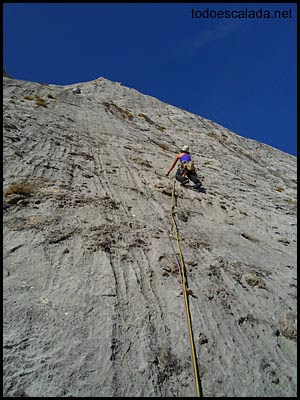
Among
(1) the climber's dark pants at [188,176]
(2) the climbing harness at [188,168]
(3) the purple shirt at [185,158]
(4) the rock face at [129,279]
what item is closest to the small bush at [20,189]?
(4) the rock face at [129,279]

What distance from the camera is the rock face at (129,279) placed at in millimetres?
3521

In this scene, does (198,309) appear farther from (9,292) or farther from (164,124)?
(164,124)

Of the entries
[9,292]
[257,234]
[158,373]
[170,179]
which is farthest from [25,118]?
[158,373]

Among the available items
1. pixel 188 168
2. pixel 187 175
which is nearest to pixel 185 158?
pixel 188 168

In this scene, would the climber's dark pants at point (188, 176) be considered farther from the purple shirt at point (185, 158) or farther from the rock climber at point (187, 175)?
the purple shirt at point (185, 158)

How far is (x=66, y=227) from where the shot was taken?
18.9ft

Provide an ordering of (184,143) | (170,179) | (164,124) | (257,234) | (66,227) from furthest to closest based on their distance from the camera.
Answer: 1. (164,124)
2. (184,143)
3. (170,179)
4. (257,234)
5. (66,227)

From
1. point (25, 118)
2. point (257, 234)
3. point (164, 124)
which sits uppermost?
point (164, 124)

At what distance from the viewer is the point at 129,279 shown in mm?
4941

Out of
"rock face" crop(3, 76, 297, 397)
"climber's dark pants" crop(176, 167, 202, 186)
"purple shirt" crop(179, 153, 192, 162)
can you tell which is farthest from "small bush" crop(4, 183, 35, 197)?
"purple shirt" crop(179, 153, 192, 162)

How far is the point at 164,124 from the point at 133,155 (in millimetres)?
9555

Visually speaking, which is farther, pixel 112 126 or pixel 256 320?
pixel 112 126

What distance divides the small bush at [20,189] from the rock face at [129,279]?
0.03 m

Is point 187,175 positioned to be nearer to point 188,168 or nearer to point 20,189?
point 188,168
